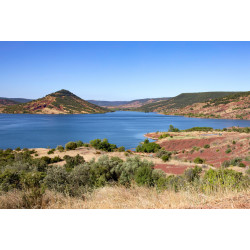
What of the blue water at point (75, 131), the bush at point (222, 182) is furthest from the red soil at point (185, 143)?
the bush at point (222, 182)

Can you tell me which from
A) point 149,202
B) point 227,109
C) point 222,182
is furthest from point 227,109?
point 149,202

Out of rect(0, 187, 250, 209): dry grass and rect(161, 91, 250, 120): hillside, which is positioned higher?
rect(161, 91, 250, 120): hillside

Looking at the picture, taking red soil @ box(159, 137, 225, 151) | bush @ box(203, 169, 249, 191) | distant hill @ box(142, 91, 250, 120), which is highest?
distant hill @ box(142, 91, 250, 120)

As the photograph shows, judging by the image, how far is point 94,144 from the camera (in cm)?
3334

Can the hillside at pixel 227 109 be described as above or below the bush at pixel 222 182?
above

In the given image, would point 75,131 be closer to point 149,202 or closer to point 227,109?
point 149,202

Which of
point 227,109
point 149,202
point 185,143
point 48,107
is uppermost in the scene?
point 48,107

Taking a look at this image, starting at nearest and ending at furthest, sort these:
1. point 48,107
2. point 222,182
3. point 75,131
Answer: point 222,182 → point 75,131 → point 48,107

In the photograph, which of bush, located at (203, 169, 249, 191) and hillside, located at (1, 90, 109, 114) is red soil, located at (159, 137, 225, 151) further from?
hillside, located at (1, 90, 109, 114)

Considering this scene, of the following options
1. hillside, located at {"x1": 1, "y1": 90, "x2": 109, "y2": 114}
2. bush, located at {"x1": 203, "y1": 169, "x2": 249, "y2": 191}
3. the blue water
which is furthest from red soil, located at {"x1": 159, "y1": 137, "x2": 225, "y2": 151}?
hillside, located at {"x1": 1, "y1": 90, "x2": 109, "y2": 114}

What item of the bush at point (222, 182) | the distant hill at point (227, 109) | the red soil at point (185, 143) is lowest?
the red soil at point (185, 143)

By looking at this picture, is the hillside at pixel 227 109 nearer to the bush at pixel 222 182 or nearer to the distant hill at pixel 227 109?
the distant hill at pixel 227 109

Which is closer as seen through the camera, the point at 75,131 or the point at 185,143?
the point at 185,143

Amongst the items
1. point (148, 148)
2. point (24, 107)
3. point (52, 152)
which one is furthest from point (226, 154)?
point (24, 107)
